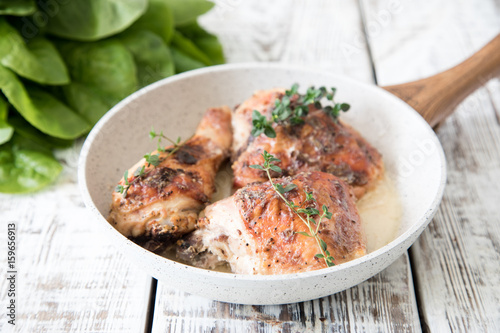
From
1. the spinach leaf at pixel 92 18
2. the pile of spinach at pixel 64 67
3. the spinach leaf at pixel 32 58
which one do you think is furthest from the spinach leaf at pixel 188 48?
the spinach leaf at pixel 32 58

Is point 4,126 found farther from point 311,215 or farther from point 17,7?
point 311,215

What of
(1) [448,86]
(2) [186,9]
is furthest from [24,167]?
(1) [448,86]

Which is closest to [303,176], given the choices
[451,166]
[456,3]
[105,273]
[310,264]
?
[310,264]

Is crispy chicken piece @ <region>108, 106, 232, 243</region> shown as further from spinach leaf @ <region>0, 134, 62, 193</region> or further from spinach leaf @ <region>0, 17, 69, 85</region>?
spinach leaf @ <region>0, 17, 69, 85</region>

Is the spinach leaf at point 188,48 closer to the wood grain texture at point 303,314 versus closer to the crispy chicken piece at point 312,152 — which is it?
the crispy chicken piece at point 312,152

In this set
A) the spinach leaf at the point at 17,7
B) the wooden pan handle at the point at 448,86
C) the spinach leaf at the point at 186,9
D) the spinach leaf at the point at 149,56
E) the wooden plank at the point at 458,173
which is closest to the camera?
the wooden plank at the point at 458,173
